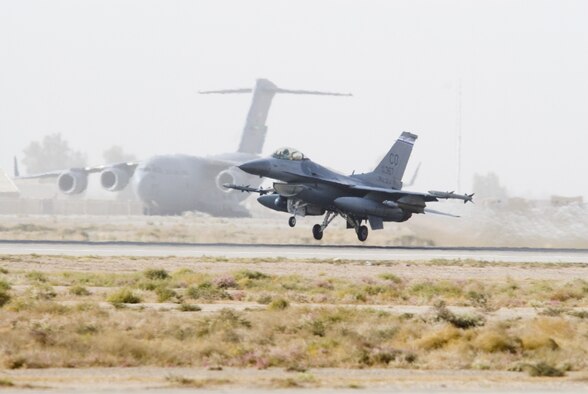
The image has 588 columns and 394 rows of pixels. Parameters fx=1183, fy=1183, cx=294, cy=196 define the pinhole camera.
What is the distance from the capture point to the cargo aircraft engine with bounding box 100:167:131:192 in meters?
85.6

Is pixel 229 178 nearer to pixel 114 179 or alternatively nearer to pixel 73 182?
pixel 114 179

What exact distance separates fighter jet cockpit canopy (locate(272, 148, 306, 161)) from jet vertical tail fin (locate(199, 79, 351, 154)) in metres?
43.9

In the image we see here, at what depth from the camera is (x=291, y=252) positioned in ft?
160

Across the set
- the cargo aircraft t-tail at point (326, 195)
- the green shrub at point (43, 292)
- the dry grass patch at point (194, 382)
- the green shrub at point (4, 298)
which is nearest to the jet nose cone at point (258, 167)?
the cargo aircraft t-tail at point (326, 195)

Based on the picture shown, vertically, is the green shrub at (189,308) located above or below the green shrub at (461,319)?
below

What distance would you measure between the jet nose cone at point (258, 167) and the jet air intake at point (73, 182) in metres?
39.0

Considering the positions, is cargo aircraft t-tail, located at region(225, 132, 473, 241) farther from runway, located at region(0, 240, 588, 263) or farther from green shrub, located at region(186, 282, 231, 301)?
green shrub, located at region(186, 282, 231, 301)

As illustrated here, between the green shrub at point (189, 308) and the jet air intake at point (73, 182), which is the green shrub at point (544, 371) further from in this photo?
the jet air intake at point (73, 182)

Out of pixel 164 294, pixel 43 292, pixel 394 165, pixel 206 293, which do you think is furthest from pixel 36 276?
pixel 394 165

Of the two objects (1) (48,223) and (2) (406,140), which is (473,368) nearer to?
(2) (406,140)

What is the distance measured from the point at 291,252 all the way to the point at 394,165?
10382mm

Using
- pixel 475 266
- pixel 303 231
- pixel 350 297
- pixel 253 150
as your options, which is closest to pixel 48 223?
pixel 303 231

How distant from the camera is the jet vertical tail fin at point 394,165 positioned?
185 feet

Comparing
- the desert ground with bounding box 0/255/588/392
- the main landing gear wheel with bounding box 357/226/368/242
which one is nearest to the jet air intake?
the main landing gear wheel with bounding box 357/226/368/242
